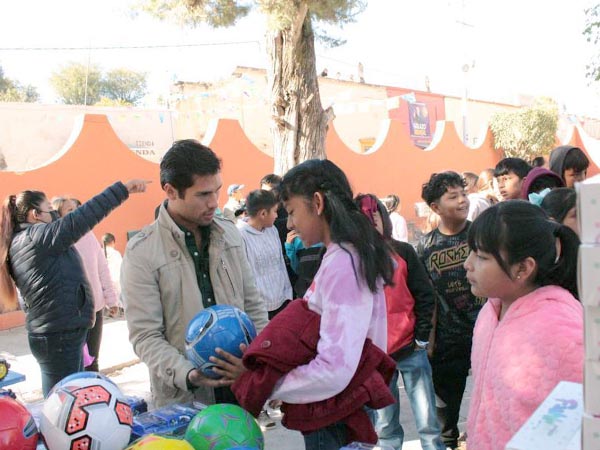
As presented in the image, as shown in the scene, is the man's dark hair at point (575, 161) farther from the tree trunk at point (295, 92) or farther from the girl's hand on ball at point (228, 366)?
the tree trunk at point (295, 92)

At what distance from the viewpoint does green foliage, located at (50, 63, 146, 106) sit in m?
48.3

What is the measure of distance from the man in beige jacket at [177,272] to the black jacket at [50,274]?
1399 mm

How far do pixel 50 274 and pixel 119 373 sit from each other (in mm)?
3165

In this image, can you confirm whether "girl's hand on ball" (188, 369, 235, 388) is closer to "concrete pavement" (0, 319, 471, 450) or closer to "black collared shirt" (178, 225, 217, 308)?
"black collared shirt" (178, 225, 217, 308)

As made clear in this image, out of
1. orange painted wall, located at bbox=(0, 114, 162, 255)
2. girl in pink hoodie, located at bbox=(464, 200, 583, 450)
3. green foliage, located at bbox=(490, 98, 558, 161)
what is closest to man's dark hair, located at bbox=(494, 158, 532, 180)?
girl in pink hoodie, located at bbox=(464, 200, 583, 450)

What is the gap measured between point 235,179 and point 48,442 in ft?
34.4

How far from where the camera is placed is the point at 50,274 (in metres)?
3.95

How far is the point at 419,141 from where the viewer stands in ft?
97.5

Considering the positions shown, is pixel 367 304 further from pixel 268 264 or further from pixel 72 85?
pixel 72 85

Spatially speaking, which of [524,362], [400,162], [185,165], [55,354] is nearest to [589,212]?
[524,362]

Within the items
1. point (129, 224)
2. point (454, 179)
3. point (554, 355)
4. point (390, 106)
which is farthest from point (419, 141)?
point (554, 355)

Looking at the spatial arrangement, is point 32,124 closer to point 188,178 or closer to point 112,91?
point 188,178

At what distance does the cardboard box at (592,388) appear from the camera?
1078 mm

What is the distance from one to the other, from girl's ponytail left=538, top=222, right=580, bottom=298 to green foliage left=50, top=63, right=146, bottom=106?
4948cm
